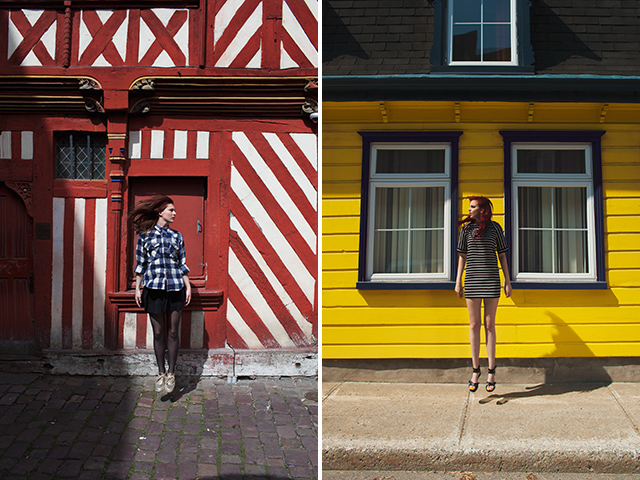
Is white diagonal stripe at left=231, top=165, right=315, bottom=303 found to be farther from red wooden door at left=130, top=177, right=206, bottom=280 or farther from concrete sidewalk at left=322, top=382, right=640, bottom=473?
concrete sidewalk at left=322, top=382, right=640, bottom=473

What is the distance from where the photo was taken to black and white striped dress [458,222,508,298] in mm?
4289

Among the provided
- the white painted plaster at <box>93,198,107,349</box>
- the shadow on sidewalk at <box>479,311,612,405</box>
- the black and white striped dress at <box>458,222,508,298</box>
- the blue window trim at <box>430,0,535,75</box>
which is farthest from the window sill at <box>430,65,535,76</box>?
the white painted plaster at <box>93,198,107,349</box>

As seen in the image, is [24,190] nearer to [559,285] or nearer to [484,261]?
[484,261]

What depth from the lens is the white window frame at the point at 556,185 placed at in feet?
15.7

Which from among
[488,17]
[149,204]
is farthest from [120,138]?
[488,17]

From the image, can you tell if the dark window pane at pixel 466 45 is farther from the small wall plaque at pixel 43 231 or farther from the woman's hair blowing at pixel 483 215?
the small wall plaque at pixel 43 231

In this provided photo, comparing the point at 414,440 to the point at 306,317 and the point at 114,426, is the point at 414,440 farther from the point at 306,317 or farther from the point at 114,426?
the point at 114,426

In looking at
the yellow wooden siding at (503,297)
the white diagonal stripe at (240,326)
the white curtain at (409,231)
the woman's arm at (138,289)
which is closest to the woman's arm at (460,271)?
the white curtain at (409,231)

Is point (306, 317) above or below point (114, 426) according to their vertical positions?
above

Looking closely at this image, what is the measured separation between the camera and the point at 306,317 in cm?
528

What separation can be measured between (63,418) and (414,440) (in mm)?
2806

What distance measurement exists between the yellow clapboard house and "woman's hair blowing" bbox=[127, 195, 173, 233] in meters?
1.47

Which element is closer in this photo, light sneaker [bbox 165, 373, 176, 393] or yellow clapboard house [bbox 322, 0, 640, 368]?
light sneaker [bbox 165, 373, 176, 393]

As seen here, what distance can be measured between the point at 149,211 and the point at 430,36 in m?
3.09
